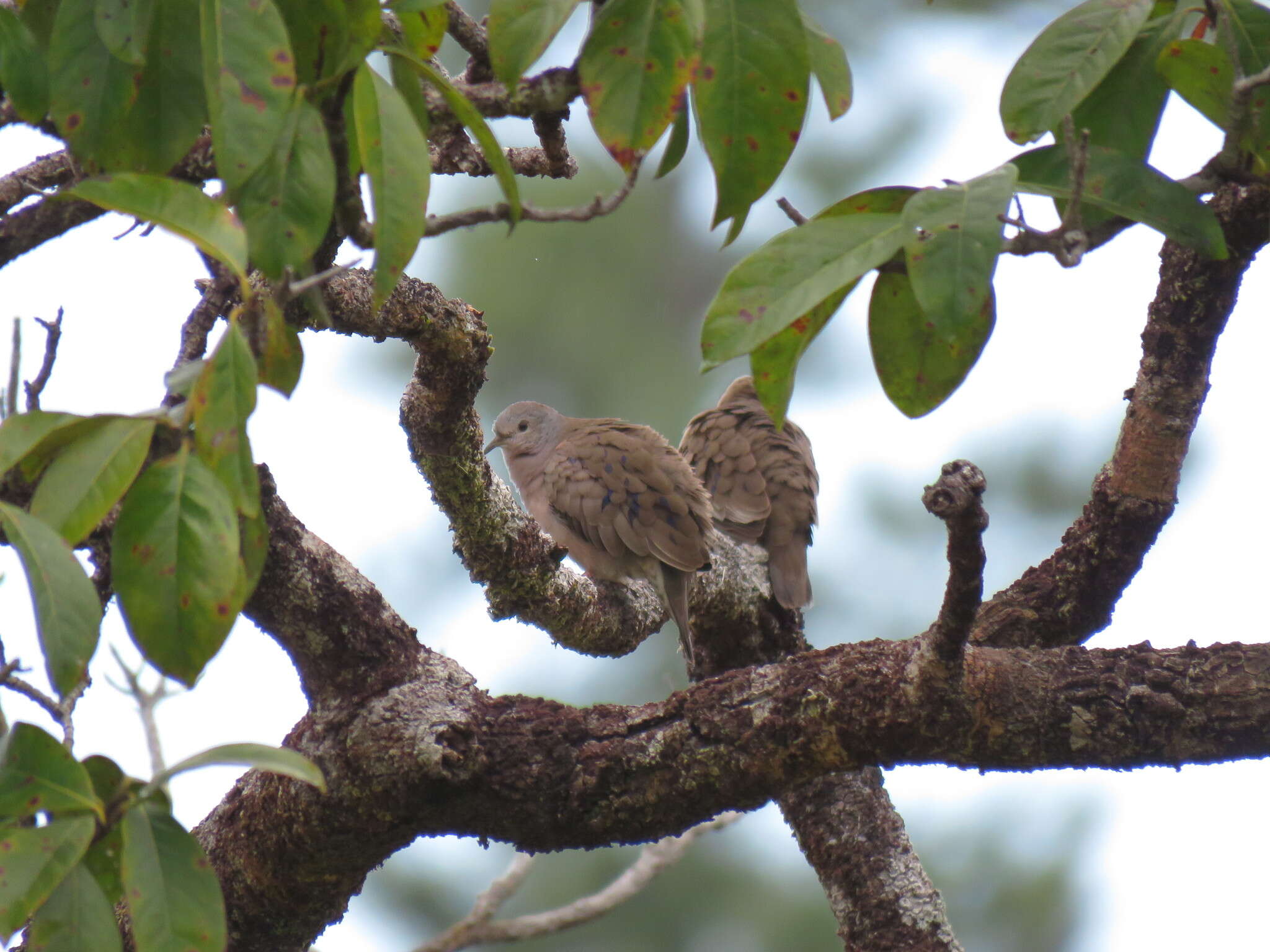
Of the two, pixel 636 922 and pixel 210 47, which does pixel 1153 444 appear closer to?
pixel 210 47

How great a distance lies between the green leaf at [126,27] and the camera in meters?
0.85

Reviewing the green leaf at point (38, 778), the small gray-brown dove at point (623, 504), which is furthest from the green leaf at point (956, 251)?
the small gray-brown dove at point (623, 504)

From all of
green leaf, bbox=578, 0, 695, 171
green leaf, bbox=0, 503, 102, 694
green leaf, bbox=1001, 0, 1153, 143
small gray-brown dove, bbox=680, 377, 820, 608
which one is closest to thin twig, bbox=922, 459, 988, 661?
green leaf, bbox=1001, 0, 1153, 143

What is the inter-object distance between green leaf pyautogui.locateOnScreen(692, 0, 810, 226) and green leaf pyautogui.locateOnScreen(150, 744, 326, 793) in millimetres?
466

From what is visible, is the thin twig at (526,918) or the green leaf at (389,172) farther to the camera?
the thin twig at (526,918)

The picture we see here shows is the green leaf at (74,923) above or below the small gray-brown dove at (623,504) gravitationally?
below

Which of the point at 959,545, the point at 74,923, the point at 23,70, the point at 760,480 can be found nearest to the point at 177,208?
the point at 23,70

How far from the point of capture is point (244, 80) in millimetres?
771

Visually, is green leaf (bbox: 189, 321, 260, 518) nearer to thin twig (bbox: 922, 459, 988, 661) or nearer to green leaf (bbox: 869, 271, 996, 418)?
green leaf (bbox: 869, 271, 996, 418)

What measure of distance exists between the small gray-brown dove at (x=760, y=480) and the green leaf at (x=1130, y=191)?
7.74 ft

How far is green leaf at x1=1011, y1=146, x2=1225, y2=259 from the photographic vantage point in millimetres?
931

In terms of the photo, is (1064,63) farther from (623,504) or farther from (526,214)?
(623,504)

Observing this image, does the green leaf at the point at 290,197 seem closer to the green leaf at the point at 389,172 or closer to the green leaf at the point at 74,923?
the green leaf at the point at 389,172

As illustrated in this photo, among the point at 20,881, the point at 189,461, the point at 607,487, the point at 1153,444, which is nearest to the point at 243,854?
the point at 20,881
